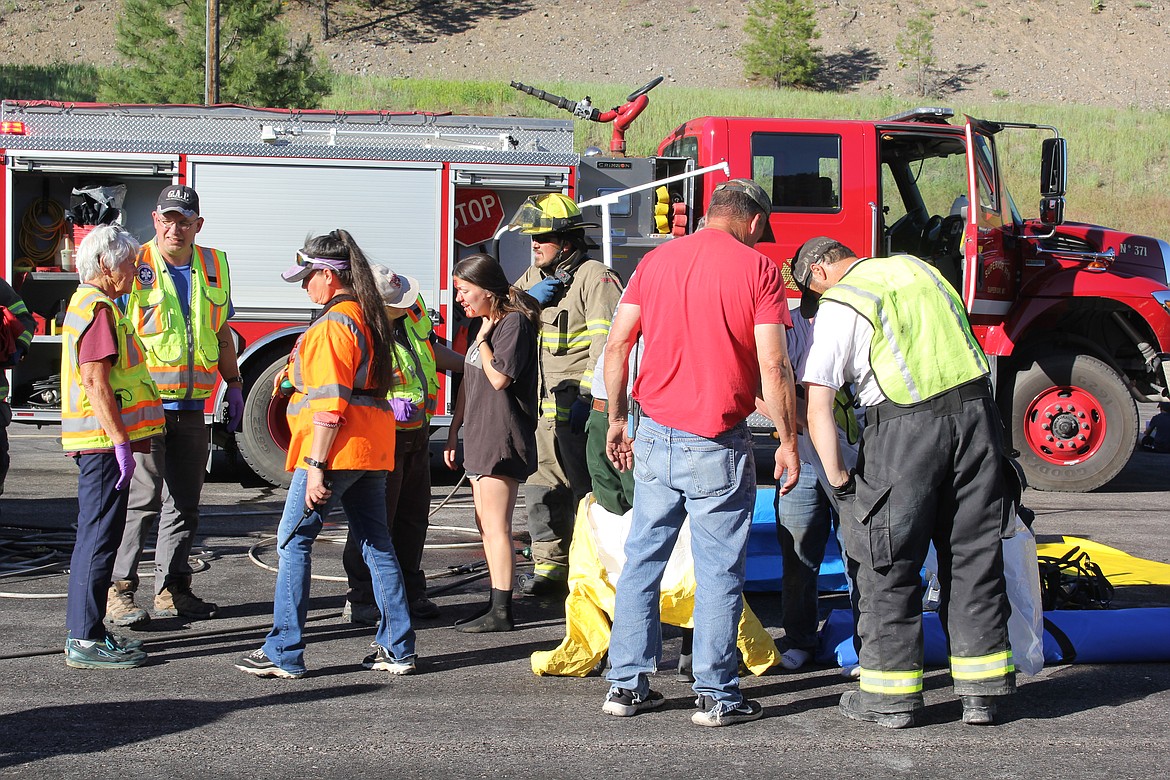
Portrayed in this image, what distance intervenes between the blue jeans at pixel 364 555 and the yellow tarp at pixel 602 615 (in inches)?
23.5

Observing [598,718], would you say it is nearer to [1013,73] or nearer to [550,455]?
[550,455]

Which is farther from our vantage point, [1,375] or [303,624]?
[1,375]

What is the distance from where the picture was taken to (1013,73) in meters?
58.1

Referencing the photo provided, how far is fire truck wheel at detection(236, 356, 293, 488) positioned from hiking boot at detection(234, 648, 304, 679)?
3.91 metres

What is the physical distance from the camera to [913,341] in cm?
413

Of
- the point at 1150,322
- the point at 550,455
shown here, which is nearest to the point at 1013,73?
the point at 1150,322

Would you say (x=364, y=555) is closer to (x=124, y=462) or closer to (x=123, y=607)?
(x=124, y=462)

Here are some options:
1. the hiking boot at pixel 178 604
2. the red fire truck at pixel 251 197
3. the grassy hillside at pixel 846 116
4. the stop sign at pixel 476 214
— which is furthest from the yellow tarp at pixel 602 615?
the grassy hillside at pixel 846 116

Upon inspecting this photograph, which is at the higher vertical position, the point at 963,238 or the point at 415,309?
the point at 963,238

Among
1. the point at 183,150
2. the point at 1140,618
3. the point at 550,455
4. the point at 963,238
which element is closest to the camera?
the point at 1140,618

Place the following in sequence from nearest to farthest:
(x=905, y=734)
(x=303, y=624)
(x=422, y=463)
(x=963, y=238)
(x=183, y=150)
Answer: (x=905, y=734) → (x=303, y=624) → (x=422, y=463) → (x=183, y=150) → (x=963, y=238)

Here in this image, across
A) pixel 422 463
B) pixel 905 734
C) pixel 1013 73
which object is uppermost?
pixel 1013 73

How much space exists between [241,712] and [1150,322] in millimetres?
7456

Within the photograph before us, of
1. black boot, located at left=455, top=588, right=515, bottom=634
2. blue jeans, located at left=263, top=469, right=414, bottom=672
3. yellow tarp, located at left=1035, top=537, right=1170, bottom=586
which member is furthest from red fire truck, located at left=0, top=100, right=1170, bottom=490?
blue jeans, located at left=263, top=469, right=414, bottom=672
